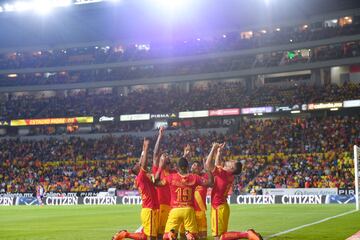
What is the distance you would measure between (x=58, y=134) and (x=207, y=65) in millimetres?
18839

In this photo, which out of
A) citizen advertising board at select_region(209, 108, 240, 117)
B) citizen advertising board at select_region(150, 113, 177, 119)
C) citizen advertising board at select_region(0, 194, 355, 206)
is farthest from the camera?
citizen advertising board at select_region(150, 113, 177, 119)

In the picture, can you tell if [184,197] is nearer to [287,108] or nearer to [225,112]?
[287,108]

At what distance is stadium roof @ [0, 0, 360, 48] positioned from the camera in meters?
54.8

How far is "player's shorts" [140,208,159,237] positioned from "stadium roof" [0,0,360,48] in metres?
43.8

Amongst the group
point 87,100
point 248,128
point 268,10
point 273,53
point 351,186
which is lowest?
A: point 351,186

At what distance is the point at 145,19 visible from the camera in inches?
2372

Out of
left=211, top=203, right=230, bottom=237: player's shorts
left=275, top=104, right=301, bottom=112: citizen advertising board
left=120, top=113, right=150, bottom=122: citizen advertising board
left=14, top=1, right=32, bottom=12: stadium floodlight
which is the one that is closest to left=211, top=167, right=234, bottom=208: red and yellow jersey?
left=211, top=203, right=230, bottom=237: player's shorts

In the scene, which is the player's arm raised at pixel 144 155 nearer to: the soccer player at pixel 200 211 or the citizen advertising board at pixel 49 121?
the soccer player at pixel 200 211

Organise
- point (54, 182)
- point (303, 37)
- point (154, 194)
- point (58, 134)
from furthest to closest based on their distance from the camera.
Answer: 1. point (58, 134)
2. point (303, 37)
3. point (54, 182)
4. point (154, 194)

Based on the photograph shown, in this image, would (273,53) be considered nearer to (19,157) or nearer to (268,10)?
(268,10)

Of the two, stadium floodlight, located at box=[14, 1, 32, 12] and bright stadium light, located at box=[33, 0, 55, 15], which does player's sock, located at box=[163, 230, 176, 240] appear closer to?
bright stadium light, located at box=[33, 0, 55, 15]

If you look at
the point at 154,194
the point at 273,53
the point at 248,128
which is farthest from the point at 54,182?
the point at 154,194

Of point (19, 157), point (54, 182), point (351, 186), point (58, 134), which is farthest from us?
point (58, 134)

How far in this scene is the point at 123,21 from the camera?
61.0 meters
